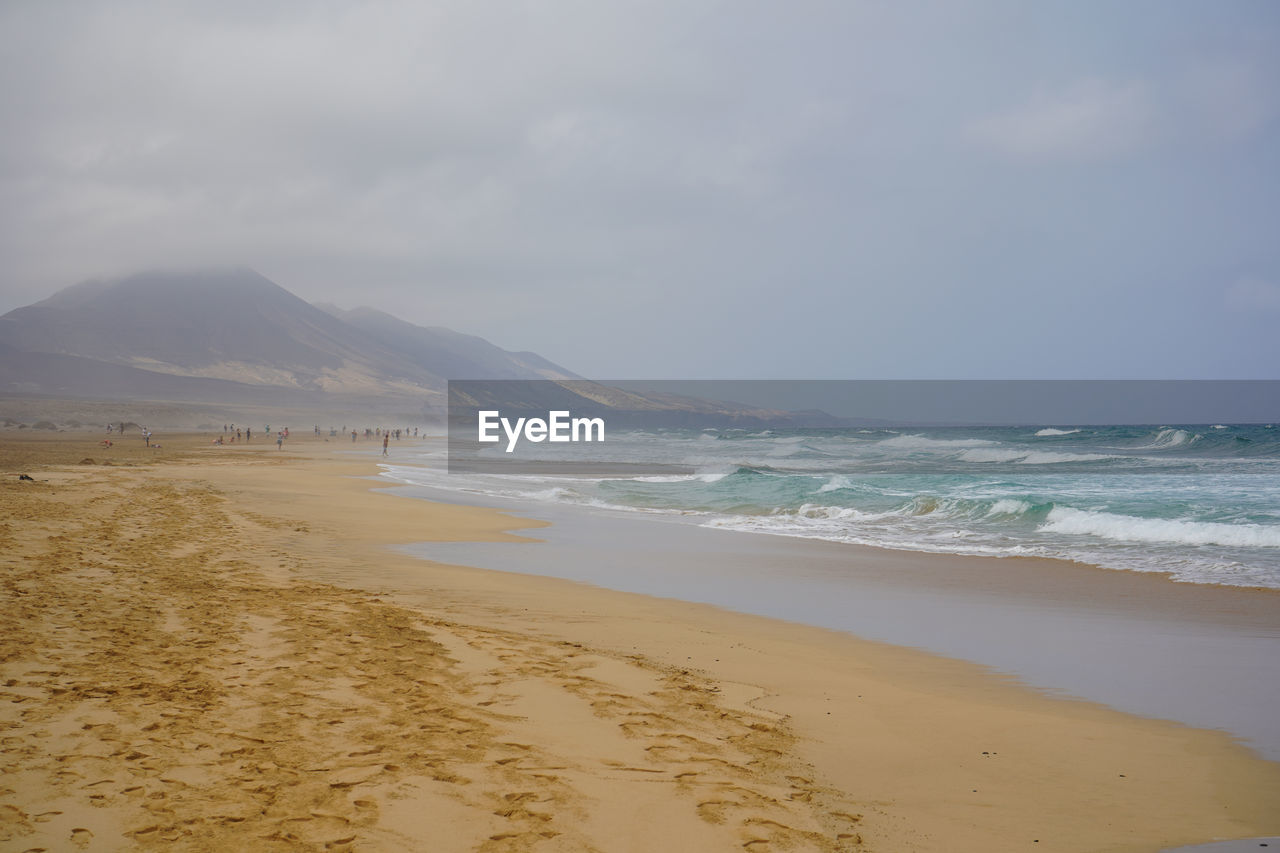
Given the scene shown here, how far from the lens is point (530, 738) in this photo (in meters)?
4.20

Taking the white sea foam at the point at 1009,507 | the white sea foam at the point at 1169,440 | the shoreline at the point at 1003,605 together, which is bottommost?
the shoreline at the point at 1003,605

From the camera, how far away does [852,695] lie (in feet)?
17.8

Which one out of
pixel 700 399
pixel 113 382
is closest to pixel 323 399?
pixel 113 382

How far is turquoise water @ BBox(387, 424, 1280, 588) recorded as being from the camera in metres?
12.8

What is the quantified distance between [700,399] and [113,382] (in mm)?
115762

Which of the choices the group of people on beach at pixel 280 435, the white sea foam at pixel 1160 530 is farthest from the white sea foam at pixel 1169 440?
the group of people on beach at pixel 280 435

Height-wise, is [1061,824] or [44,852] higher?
[44,852]

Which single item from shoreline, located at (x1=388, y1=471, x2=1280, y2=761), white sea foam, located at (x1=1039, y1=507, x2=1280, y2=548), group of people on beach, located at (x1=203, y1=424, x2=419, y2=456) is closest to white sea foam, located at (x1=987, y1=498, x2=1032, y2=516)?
white sea foam, located at (x1=1039, y1=507, x2=1280, y2=548)

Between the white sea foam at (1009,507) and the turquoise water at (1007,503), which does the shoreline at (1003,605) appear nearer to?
the turquoise water at (1007,503)

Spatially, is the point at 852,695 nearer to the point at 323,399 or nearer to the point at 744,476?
the point at 744,476

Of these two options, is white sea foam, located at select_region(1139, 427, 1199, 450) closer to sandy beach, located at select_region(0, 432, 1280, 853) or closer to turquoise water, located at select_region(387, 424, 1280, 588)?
turquoise water, located at select_region(387, 424, 1280, 588)

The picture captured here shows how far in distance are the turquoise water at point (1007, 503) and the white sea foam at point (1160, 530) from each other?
1.2 inches

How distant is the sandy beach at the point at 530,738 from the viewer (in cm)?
323

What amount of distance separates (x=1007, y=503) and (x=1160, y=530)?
372 cm
